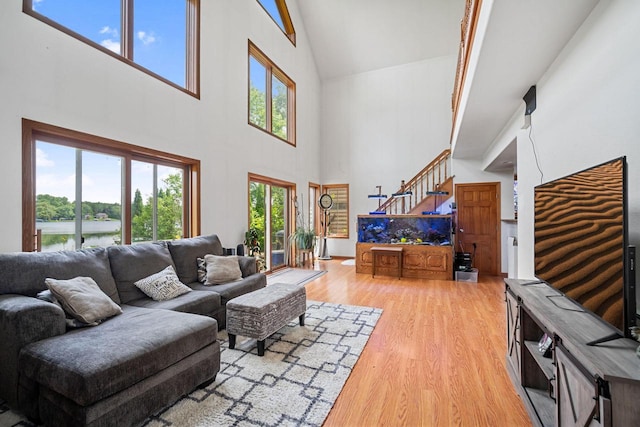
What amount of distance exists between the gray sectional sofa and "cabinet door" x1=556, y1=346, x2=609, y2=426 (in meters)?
1.96

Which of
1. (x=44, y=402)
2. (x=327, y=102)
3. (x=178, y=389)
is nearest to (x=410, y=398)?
(x=178, y=389)

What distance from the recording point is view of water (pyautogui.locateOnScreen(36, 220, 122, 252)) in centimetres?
259

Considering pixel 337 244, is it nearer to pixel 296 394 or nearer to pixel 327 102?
pixel 327 102

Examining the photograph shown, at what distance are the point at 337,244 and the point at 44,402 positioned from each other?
6844mm

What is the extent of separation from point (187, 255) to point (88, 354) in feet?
5.94

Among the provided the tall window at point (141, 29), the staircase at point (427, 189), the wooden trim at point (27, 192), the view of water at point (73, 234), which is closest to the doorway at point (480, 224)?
the staircase at point (427, 189)

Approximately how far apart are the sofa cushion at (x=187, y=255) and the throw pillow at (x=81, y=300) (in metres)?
1.01

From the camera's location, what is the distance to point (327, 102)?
8.27 m

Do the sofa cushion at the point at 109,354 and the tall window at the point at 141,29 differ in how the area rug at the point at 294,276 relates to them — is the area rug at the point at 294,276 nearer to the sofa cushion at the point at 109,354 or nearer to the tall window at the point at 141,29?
the sofa cushion at the point at 109,354

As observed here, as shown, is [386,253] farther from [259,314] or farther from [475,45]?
[475,45]

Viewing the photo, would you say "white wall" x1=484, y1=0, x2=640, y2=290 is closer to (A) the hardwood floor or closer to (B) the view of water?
(A) the hardwood floor

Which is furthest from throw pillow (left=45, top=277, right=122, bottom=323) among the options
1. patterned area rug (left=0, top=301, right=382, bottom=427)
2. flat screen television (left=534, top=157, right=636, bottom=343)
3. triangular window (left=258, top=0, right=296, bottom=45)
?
triangular window (left=258, top=0, right=296, bottom=45)

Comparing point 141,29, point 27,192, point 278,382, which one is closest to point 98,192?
point 27,192

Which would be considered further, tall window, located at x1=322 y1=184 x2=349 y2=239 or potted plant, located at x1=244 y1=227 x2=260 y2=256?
tall window, located at x1=322 y1=184 x2=349 y2=239
